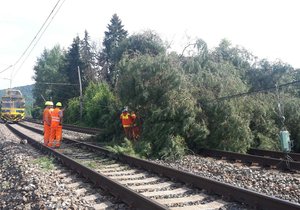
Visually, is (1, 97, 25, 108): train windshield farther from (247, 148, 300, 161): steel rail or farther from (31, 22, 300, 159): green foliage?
(247, 148, 300, 161): steel rail

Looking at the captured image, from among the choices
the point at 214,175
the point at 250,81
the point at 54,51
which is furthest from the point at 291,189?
the point at 54,51

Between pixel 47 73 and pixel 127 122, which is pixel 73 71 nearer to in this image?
pixel 47 73

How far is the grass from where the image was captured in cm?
1098

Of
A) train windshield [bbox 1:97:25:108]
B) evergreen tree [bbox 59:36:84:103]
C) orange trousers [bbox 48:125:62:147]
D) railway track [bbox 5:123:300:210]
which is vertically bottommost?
railway track [bbox 5:123:300:210]

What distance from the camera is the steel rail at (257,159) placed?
10.1 metres

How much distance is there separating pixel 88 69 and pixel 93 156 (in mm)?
43898

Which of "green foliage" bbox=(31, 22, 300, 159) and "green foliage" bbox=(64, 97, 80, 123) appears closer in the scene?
"green foliage" bbox=(31, 22, 300, 159)

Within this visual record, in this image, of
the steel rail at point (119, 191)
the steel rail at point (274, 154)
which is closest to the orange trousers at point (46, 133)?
the steel rail at point (119, 191)

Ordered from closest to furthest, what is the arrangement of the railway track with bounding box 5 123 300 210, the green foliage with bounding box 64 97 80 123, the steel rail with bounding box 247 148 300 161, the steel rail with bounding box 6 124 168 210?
the steel rail with bounding box 6 124 168 210 → the railway track with bounding box 5 123 300 210 → the steel rail with bounding box 247 148 300 161 → the green foliage with bounding box 64 97 80 123

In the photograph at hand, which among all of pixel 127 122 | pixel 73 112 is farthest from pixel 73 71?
pixel 127 122

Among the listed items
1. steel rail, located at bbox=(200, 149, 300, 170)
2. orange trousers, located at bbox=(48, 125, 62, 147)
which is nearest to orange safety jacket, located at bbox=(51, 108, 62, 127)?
orange trousers, located at bbox=(48, 125, 62, 147)

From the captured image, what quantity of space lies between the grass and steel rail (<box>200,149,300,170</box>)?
5.53 meters

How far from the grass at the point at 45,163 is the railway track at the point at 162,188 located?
0.52m

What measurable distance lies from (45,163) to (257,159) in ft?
21.3
